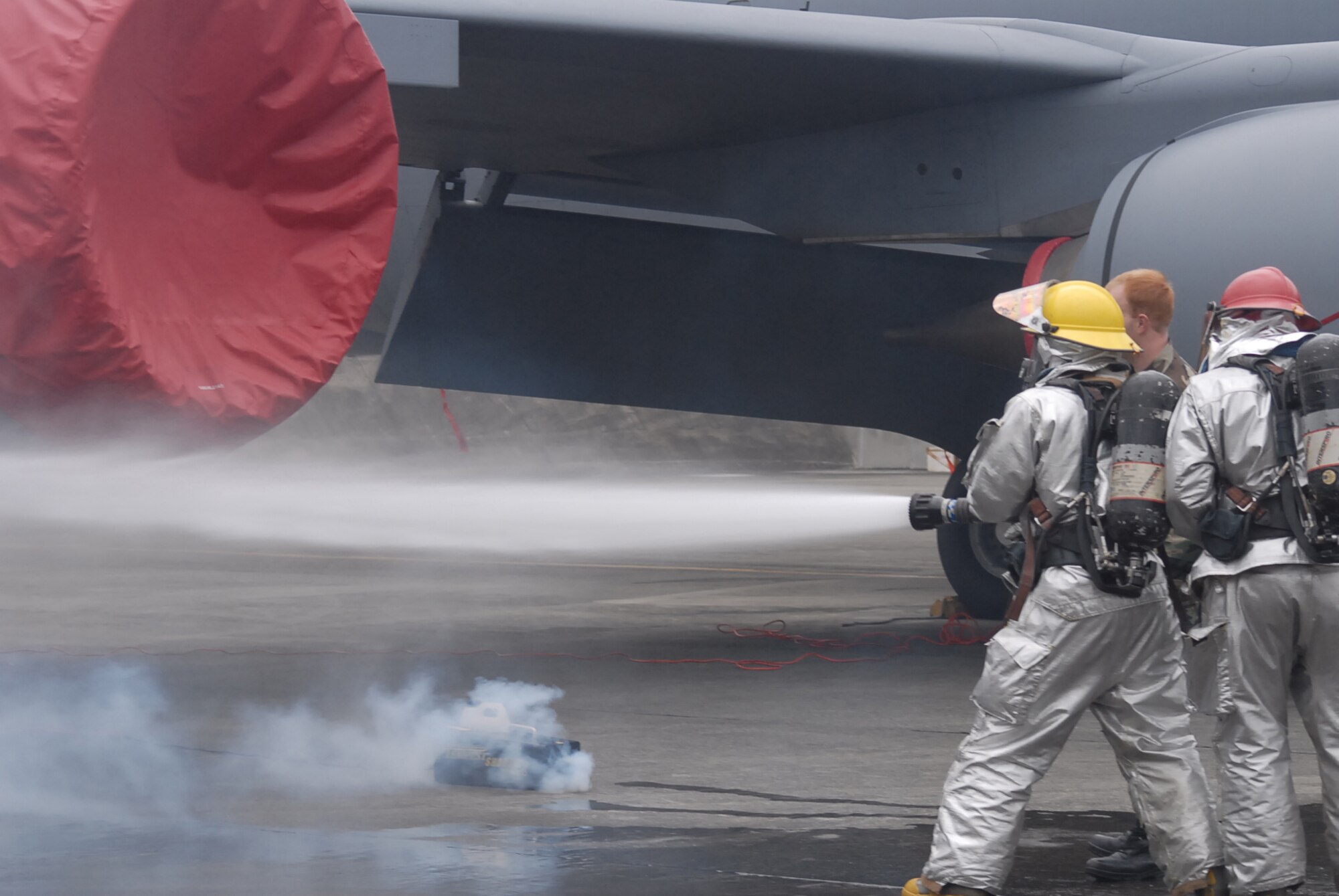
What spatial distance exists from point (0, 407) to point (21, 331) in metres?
0.29

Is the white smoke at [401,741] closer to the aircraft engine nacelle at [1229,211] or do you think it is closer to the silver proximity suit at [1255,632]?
the silver proximity suit at [1255,632]

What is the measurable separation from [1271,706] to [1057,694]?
1.95ft

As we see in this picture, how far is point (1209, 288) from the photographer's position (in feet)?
22.3

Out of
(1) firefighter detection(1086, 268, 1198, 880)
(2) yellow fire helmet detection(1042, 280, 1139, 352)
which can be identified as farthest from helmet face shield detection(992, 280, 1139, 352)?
(1) firefighter detection(1086, 268, 1198, 880)

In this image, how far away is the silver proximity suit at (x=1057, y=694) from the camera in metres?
4.42

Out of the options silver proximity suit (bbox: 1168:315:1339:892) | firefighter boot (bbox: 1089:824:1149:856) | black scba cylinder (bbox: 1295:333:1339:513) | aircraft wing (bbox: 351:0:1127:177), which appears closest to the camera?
black scba cylinder (bbox: 1295:333:1339:513)

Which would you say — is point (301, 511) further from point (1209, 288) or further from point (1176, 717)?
point (1176, 717)

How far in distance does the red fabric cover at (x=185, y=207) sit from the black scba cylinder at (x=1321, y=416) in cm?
282

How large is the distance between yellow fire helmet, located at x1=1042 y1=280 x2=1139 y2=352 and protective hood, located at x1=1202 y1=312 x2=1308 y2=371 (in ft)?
0.84

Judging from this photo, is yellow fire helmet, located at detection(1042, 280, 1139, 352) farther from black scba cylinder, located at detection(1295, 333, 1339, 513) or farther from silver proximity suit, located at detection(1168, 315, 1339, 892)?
black scba cylinder, located at detection(1295, 333, 1339, 513)

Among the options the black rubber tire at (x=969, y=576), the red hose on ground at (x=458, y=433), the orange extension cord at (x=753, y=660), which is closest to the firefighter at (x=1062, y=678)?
the orange extension cord at (x=753, y=660)

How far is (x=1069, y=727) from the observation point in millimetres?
4504

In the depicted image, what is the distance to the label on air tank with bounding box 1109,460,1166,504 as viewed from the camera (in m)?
4.45

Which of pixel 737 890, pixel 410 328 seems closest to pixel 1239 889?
pixel 737 890
